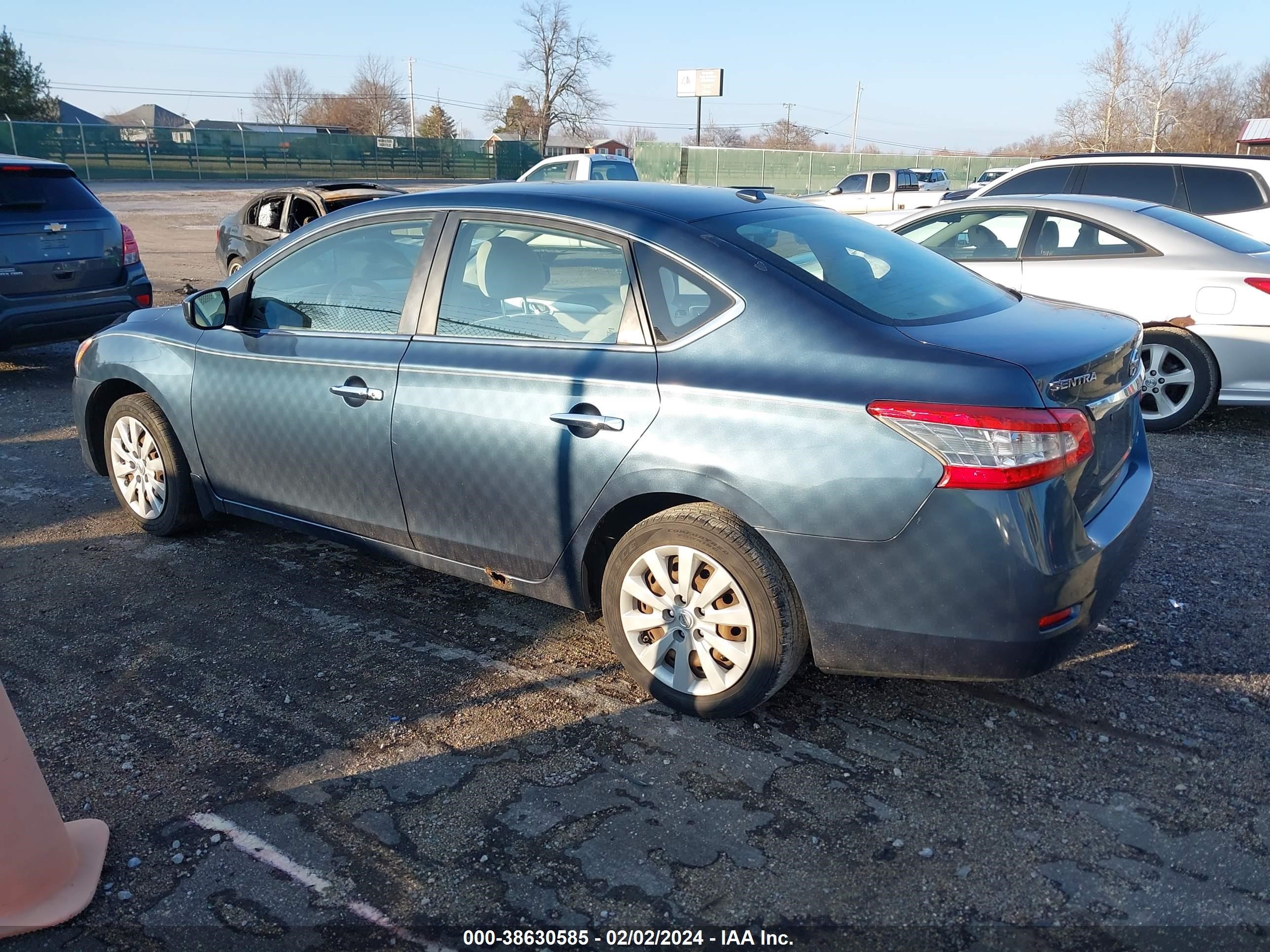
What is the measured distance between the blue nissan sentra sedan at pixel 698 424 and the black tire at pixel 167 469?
36 cm

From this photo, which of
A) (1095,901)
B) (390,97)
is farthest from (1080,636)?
(390,97)

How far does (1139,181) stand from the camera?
352 inches

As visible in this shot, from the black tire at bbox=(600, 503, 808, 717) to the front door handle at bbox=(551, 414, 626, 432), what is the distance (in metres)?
0.33

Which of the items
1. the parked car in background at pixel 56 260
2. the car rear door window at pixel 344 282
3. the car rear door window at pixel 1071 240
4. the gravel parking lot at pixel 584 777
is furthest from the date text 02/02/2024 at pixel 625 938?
the parked car in background at pixel 56 260

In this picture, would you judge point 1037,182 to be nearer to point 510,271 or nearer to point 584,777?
point 510,271

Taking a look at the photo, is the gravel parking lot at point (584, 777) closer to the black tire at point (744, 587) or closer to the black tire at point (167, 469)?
the black tire at point (744, 587)

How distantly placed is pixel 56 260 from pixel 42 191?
1.93ft

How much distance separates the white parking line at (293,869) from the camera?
2.45m

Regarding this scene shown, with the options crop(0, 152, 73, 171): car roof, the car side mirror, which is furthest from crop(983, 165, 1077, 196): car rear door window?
crop(0, 152, 73, 171): car roof

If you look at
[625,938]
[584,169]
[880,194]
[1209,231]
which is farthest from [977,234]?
[880,194]

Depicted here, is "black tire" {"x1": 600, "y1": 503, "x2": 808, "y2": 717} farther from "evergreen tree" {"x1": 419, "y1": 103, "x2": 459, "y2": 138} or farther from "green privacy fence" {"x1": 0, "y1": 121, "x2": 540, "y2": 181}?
"evergreen tree" {"x1": 419, "y1": 103, "x2": 459, "y2": 138}

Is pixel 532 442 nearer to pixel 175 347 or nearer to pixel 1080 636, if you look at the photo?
pixel 1080 636

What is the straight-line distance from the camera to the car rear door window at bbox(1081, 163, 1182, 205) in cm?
889

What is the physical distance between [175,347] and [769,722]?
327 centimetres
